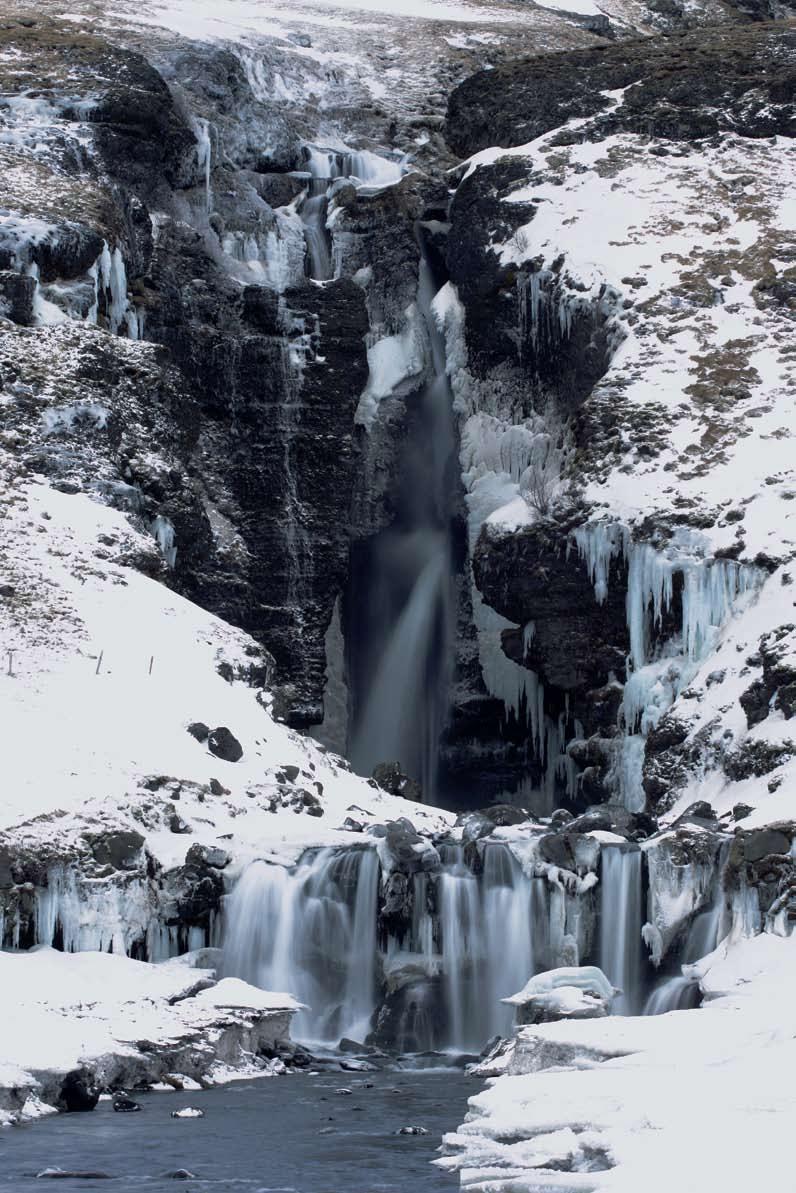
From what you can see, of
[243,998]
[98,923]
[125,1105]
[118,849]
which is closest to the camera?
[125,1105]

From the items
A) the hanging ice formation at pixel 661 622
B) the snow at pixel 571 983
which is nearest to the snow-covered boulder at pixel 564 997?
the snow at pixel 571 983

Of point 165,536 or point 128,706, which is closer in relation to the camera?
point 128,706

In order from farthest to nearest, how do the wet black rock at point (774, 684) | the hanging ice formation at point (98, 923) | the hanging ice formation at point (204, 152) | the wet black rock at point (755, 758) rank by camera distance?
the hanging ice formation at point (204, 152), the wet black rock at point (774, 684), the wet black rock at point (755, 758), the hanging ice formation at point (98, 923)

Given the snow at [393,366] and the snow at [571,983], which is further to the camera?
the snow at [393,366]

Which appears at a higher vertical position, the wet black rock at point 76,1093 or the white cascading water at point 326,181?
the white cascading water at point 326,181

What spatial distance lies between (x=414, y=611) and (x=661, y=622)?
1076 cm

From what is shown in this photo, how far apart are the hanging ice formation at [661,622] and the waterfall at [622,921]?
384 inches

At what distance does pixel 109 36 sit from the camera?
64312 millimetres

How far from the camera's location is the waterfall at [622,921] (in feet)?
95.9

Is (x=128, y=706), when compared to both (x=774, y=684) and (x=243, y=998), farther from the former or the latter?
(x=774, y=684)

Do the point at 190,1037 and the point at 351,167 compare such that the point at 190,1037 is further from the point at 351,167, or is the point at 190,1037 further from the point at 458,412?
the point at 351,167

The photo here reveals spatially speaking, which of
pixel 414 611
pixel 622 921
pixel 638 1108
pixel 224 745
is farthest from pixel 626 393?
pixel 638 1108

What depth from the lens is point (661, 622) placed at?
4150 centimetres

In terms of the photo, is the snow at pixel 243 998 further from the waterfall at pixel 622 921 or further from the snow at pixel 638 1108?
the snow at pixel 638 1108
